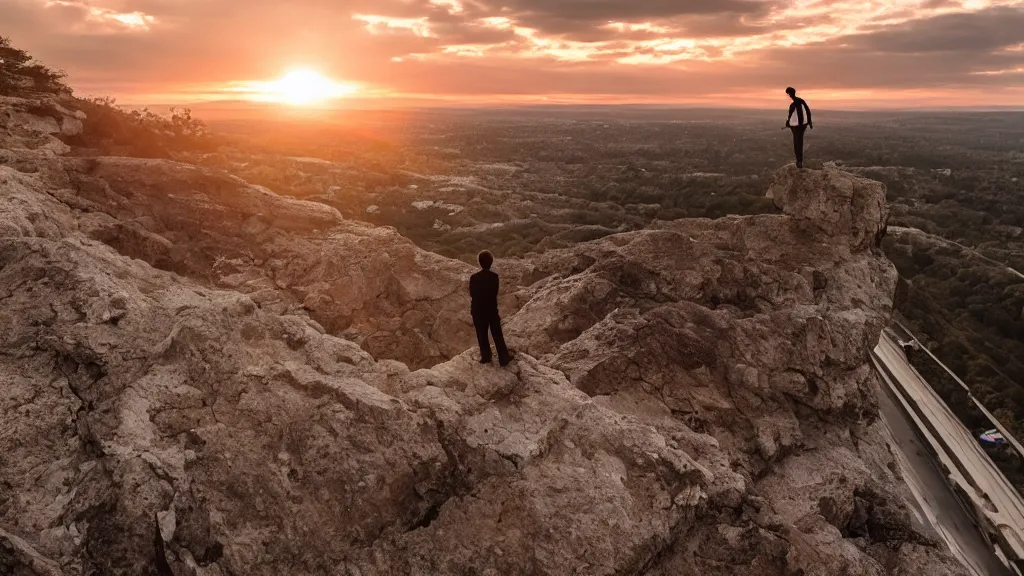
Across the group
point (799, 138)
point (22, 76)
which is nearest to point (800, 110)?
point (799, 138)

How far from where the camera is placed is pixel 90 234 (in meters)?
9.05

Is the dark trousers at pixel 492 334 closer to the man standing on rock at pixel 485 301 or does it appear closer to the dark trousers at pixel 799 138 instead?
the man standing on rock at pixel 485 301

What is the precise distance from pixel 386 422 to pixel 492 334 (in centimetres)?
185

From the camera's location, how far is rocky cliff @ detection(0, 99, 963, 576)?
534 centimetres

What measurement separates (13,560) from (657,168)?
115519 millimetres

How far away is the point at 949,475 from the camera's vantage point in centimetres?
2231

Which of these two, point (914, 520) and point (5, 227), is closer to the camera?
point (5, 227)

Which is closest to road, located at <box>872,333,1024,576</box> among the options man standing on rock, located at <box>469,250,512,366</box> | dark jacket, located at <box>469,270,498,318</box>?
man standing on rock, located at <box>469,250,512,366</box>

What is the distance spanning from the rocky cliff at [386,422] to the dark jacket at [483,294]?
77 centimetres

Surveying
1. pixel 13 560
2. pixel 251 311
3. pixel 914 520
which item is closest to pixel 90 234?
pixel 251 311

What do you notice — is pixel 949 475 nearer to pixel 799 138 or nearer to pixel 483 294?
pixel 799 138

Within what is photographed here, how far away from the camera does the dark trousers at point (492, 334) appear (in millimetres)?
7434

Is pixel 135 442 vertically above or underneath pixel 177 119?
underneath

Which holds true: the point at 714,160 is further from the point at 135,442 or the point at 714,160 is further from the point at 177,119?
the point at 135,442
